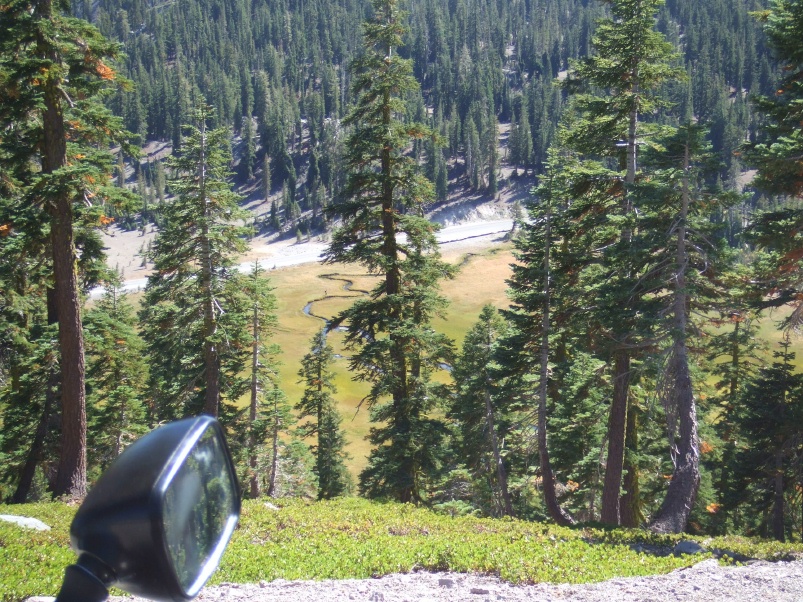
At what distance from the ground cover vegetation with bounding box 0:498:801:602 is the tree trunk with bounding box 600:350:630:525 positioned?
3.71m

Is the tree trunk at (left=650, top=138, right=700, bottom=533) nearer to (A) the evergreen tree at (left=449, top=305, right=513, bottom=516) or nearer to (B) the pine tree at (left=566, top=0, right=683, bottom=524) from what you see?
(B) the pine tree at (left=566, top=0, right=683, bottom=524)

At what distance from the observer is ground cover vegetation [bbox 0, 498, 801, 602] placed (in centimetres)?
739

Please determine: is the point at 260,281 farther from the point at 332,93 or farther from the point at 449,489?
the point at 332,93

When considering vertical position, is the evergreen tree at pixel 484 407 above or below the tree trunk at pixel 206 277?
below

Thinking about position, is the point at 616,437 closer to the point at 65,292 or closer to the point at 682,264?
the point at 682,264

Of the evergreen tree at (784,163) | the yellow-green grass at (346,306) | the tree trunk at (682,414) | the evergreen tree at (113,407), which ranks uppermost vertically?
the evergreen tree at (784,163)

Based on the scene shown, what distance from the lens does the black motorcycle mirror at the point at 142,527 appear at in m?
1.84

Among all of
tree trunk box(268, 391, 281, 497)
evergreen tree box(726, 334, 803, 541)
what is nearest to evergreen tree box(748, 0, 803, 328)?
evergreen tree box(726, 334, 803, 541)

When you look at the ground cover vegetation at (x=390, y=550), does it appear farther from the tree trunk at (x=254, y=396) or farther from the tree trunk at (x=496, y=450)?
the tree trunk at (x=254, y=396)

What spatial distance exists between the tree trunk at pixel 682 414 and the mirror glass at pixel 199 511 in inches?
485

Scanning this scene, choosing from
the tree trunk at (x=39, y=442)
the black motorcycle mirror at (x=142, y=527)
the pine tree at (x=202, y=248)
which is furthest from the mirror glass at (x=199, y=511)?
the tree trunk at (x=39, y=442)

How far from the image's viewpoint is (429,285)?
18656 millimetres

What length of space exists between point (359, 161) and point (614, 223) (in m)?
7.27

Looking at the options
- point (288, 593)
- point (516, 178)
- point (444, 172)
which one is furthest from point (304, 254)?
point (288, 593)
